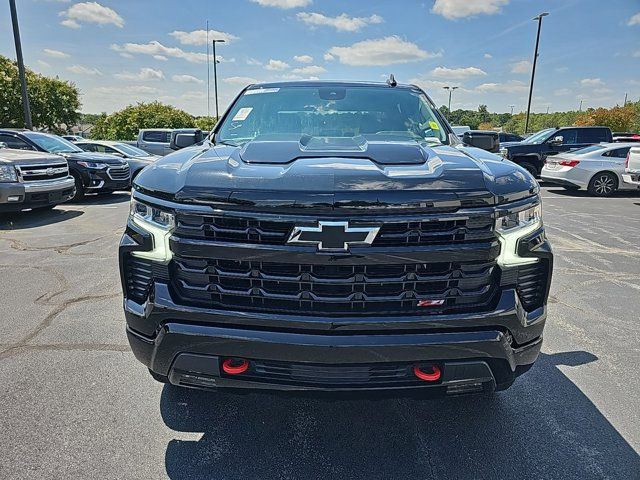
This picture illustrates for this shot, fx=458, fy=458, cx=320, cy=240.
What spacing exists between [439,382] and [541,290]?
2.03 ft

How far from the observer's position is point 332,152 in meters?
2.18

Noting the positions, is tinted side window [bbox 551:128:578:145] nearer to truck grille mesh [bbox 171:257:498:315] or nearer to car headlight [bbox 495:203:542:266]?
car headlight [bbox 495:203:542:266]

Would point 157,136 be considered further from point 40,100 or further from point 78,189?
point 40,100

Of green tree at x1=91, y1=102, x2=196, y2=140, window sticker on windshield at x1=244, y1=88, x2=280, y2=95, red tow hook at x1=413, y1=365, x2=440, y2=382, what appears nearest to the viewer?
red tow hook at x1=413, y1=365, x2=440, y2=382

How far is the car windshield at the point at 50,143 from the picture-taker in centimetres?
1010

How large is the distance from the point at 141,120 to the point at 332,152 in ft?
140

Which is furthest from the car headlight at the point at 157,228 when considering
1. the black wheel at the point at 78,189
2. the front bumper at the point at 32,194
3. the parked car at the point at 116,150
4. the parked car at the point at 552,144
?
the parked car at the point at 552,144

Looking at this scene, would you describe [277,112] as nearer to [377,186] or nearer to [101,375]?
[377,186]

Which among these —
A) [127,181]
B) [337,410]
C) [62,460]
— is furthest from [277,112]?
[127,181]

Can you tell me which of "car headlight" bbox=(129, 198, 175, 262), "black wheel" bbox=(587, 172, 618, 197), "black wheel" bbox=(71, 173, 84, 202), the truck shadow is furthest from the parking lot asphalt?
"black wheel" bbox=(587, 172, 618, 197)

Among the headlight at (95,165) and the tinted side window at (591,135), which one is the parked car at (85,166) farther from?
the tinted side window at (591,135)

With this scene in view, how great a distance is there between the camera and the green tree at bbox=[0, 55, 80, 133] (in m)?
29.2

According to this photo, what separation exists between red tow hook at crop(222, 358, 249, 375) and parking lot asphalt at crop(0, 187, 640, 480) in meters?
0.29

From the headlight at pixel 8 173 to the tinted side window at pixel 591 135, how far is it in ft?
51.0
